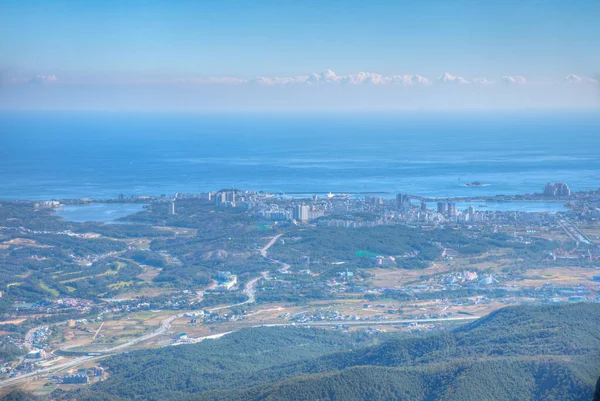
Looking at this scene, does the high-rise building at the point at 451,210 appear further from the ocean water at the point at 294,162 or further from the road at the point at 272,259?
the road at the point at 272,259

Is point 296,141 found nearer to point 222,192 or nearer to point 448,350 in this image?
point 222,192

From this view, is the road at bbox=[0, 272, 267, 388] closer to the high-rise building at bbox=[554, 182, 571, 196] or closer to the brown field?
Answer: the brown field

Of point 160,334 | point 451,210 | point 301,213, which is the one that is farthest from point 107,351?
point 451,210

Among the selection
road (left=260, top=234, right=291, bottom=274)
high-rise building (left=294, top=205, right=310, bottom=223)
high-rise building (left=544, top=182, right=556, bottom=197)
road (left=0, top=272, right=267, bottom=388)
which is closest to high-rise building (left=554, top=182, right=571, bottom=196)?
high-rise building (left=544, top=182, right=556, bottom=197)

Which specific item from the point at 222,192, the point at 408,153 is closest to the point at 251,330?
the point at 222,192

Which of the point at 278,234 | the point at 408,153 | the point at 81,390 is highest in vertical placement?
the point at 408,153
